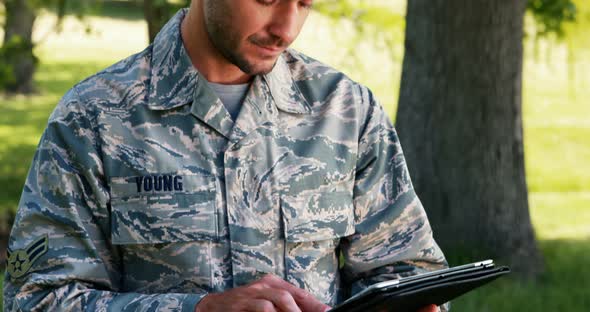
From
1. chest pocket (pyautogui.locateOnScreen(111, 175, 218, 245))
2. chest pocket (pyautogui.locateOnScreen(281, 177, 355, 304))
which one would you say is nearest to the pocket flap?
chest pocket (pyautogui.locateOnScreen(281, 177, 355, 304))

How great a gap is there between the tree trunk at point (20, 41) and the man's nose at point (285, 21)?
21.3ft

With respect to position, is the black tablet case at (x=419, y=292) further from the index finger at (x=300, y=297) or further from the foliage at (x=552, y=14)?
the foliage at (x=552, y=14)

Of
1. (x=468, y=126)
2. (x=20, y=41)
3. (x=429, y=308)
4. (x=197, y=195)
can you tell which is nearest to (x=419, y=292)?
(x=429, y=308)

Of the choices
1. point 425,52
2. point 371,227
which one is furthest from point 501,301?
point 371,227

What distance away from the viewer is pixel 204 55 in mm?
2566

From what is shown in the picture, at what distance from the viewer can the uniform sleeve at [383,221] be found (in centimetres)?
261

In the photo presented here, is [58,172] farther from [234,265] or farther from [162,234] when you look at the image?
[234,265]

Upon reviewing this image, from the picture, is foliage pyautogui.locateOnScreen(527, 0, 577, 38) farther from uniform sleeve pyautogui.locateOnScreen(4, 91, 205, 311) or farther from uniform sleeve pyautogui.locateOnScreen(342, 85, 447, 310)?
uniform sleeve pyautogui.locateOnScreen(4, 91, 205, 311)

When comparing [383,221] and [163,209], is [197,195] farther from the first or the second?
[383,221]

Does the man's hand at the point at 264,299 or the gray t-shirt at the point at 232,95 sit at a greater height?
the gray t-shirt at the point at 232,95

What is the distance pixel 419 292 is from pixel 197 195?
64 centimetres

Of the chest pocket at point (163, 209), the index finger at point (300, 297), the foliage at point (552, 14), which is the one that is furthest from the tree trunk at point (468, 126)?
the index finger at point (300, 297)

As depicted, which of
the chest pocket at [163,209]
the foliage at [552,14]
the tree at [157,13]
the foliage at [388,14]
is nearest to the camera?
the chest pocket at [163,209]

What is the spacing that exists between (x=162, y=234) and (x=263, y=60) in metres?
0.46
